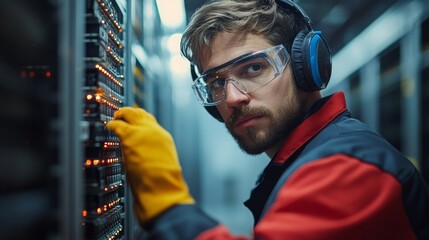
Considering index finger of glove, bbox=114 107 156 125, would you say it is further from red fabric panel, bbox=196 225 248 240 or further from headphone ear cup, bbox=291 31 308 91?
headphone ear cup, bbox=291 31 308 91

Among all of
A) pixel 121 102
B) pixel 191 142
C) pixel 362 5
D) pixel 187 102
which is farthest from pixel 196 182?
pixel 121 102

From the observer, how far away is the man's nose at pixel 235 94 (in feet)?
4.81

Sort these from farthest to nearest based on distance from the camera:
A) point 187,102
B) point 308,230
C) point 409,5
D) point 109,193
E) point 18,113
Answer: point 187,102
point 409,5
point 109,193
point 18,113
point 308,230

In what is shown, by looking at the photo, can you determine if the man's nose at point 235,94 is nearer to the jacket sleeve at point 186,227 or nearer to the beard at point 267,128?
the beard at point 267,128

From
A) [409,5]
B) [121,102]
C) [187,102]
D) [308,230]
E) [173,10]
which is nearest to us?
[308,230]

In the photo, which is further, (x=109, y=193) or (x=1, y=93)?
(x=109, y=193)

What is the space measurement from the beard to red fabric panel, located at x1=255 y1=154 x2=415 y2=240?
17.5 inches

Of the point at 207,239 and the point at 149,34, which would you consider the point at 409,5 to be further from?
the point at 207,239

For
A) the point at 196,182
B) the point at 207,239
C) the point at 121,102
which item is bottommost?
the point at 196,182

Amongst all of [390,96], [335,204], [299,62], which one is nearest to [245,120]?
[299,62]

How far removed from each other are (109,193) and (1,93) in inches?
18.3

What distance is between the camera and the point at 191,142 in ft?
22.1

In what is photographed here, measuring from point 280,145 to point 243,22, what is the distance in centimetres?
53

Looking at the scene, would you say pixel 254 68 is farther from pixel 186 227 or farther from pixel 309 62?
pixel 186 227
